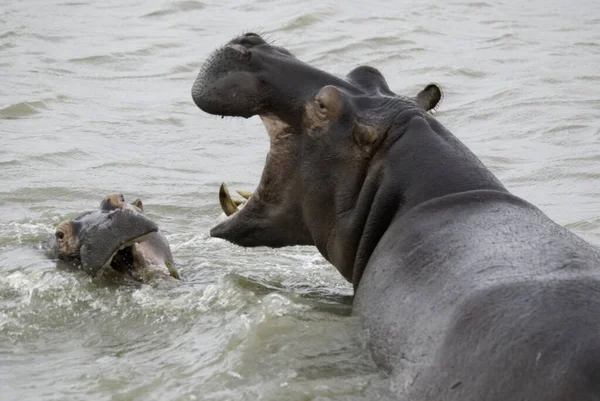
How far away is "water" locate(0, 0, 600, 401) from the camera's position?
5.33 m

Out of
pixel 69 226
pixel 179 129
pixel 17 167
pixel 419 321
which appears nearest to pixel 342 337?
pixel 419 321

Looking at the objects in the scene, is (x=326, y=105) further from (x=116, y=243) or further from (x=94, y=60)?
(x=94, y=60)

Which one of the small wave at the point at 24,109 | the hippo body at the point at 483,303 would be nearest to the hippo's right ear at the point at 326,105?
the hippo body at the point at 483,303

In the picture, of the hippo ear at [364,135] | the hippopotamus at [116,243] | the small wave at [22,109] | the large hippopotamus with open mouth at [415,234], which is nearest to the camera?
the large hippopotamus with open mouth at [415,234]

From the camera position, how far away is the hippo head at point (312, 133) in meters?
5.54

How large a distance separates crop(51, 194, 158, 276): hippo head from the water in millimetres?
138

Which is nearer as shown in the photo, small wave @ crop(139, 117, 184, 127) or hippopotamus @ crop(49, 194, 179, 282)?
hippopotamus @ crop(49, 194, 179, 282)

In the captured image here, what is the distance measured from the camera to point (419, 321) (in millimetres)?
4625

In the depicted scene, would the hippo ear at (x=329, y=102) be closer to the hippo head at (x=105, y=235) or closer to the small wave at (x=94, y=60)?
the hippo head at (x=105, y=235)

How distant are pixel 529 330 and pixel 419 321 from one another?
67cm

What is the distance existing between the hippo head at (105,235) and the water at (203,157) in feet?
0.45

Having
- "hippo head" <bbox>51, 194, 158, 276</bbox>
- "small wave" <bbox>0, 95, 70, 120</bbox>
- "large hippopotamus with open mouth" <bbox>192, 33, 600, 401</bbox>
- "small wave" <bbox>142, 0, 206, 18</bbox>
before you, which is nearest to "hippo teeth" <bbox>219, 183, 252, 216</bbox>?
"large hippopotamus with open mouth" <bbox>192, 33, 600, 401</bbox>

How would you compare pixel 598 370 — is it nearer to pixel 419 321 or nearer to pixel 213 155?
pixel 419 321

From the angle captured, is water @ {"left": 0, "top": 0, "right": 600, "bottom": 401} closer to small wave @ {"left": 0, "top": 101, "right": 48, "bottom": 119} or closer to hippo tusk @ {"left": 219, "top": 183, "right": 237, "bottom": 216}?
small wave @ {"left": 0, "top": 101, "right": 48, "bottom": 119}
